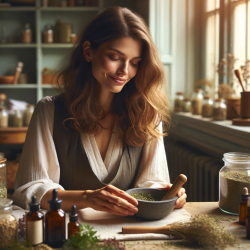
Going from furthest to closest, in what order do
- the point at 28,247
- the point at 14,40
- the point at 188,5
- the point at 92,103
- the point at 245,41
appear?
the point at 14,40 → the point at 188,5 → the point at 245,41 → the point at 92,103 → the point at 28,247

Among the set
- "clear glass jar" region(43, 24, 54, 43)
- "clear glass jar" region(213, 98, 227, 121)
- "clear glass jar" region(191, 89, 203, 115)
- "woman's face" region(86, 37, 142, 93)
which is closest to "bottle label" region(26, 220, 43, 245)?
"woman's face" region(86, 37, 142, 93)

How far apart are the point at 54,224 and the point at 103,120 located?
2.67 ft

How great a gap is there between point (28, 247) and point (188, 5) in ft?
10.2

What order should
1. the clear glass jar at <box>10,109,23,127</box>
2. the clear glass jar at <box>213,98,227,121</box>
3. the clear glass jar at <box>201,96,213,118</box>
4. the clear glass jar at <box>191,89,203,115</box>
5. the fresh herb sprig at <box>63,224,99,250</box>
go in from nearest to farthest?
1. the fresh herb sprig at <box>63,224,99,250</box>
2. the clear glass jar at <box>213,98,227,121</box>
3. the clear glass jar at <box>201,96,213,118</box>
4. the clear glass jar at <box>191,89,203,115</box>
5. the clear glass jar at <box>10,109,23,127</box>

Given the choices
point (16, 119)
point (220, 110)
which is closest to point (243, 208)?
point (220, 110)

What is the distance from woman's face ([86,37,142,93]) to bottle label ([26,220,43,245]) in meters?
0.73

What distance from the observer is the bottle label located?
3.14 feet

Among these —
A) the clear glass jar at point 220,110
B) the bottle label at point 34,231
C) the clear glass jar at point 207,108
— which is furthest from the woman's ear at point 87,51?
the clear glass jar at point 207,108

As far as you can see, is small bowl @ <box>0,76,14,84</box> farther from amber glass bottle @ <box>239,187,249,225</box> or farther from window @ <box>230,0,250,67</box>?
amber glass bottle @ <box>239,187,249,225</box>

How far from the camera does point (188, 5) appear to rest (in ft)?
11.6

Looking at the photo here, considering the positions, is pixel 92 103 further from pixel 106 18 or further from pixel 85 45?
pixel 106 18

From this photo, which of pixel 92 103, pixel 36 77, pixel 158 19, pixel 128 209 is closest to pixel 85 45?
pixel 92 103

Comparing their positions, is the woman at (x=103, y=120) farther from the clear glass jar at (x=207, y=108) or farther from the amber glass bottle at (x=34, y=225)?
the clear glass jar at (x=207, y=108)

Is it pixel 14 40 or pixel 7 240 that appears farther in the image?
pixel 14 40
